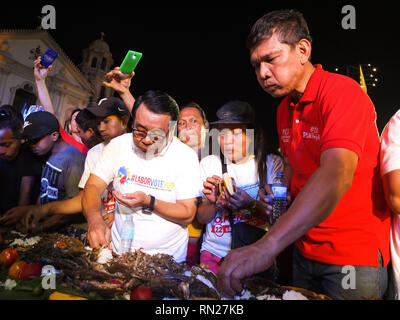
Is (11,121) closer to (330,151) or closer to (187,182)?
(187,182)

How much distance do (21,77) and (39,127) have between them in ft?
64.5

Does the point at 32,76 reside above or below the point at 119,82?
above

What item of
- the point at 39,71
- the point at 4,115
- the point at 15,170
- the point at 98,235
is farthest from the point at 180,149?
the point at 39,71

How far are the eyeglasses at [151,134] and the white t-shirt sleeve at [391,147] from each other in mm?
1547

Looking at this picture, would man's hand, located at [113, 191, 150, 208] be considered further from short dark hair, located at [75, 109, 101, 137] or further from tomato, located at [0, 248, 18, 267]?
short dark hair, located at [75, 109, 101, 137]

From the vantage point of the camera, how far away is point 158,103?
92.4 inches

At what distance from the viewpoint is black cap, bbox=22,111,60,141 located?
3.04m

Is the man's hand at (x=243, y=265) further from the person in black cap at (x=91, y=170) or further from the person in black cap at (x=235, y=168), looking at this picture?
the person in black cap at (x=91, y=170)

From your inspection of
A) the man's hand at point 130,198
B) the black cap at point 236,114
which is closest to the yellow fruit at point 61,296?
the man's hand at point 130,198

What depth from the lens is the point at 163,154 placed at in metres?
2.42

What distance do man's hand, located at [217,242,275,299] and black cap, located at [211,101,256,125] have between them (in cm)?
202

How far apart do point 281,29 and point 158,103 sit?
117 cm

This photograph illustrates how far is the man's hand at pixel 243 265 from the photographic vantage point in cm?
100

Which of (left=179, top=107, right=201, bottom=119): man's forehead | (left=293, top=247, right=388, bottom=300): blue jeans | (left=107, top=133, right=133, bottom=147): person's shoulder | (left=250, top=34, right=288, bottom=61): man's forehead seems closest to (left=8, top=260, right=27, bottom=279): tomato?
(left=107, top=133, right=133, bottom=147): person's shoulder
